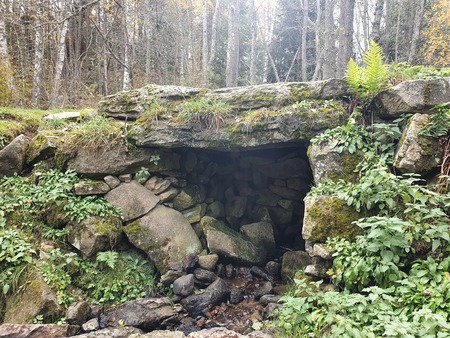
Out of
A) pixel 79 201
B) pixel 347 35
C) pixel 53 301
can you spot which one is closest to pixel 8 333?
pixel 53 301

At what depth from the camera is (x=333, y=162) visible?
4480mm

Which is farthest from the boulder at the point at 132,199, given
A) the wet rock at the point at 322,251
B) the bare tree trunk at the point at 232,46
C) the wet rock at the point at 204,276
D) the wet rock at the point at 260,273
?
the bare tree trunk at the point at 232,46

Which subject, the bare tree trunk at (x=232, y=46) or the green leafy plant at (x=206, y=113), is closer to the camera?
the green leafy plant at (x=206, y=113)

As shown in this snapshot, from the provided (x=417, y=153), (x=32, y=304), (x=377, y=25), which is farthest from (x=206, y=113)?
(x=377, y=25)

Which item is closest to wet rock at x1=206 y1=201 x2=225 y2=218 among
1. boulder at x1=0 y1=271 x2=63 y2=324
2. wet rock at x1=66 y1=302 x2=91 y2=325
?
wet rock at x1=66 y1=302 x2=91 y2=325

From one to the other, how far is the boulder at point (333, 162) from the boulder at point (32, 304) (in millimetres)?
4297

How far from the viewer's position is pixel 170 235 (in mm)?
5457

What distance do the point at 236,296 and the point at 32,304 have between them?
120 inches

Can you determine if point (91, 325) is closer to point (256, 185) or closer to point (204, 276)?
point (204, 276)

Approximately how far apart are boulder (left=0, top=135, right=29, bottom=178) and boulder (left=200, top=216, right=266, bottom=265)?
3.72 metres

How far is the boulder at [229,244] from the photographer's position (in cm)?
565

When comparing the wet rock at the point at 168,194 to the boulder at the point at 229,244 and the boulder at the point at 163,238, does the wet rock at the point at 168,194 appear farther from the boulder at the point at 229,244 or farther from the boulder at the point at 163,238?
the boulder at the point at 229,244

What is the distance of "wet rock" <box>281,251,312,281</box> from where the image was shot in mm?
5555

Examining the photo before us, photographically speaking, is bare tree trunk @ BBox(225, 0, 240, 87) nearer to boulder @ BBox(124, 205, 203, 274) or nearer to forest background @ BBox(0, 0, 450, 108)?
forest background @ BBox(0, 0, 450, 108)
